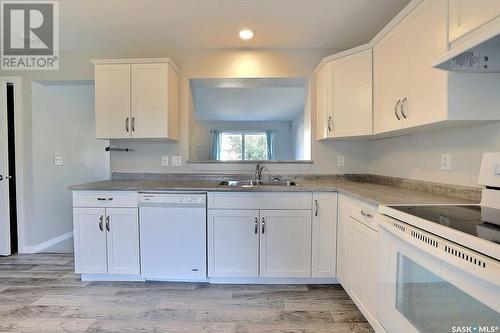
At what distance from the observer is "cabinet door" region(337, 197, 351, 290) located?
1990 millimetres

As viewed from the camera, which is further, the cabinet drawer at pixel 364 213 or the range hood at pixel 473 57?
the cabinet drawer at pixel 364 213

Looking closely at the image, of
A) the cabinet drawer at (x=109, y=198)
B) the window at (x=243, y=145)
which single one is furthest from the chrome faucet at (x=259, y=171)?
the window at (x=243, y=145)

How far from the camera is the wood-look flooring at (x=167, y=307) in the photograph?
171 centimetres

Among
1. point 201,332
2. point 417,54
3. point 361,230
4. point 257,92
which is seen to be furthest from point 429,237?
point 257,92

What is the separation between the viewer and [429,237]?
0.96 m

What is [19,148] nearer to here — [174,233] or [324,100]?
[174,233]

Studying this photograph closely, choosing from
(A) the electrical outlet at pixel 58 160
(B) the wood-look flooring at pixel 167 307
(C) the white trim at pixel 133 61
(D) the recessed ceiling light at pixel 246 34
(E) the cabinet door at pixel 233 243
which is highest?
(D) the recessed ceiling light at pixel 246 34

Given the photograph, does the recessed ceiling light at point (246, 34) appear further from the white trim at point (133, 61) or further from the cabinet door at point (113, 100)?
the cabinet door at point (113, 100)

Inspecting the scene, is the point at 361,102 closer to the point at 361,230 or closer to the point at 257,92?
the point at 361,230

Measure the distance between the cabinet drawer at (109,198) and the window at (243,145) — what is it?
4.31 metres

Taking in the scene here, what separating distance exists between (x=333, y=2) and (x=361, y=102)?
0.82 m

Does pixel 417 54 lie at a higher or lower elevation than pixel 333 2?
lower

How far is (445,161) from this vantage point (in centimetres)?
173

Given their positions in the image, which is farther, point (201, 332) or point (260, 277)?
point (260, 277)
